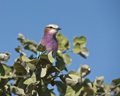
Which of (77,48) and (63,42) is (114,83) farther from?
(63,42)

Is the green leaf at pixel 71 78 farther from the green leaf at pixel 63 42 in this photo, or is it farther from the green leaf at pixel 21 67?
the green leaf at pixel 63 42

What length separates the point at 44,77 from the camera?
2799mm

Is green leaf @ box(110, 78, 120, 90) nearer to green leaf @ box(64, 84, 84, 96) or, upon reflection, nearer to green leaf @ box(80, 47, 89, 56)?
green leaf @ box(64, 84, 84, 96)

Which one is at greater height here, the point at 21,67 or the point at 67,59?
the point at 67,59

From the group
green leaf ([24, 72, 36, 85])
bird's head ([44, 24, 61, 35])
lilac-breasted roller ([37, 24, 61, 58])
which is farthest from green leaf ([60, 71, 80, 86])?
bird's head ([44, 24, 61, 35])

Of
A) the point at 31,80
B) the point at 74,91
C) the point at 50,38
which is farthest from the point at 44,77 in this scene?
the point at 50,38

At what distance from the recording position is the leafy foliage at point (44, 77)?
7.53ft

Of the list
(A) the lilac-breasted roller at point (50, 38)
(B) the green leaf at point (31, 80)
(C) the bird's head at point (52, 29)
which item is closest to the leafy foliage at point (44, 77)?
(B) the green leaf at point (31, 80)

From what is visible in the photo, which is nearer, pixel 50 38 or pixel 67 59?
pixel 67 59

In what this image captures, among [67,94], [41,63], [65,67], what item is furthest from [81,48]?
[67,94]

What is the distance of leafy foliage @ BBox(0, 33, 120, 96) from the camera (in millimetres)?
2295

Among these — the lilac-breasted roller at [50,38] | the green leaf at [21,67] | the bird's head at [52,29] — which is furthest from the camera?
the bird's head at [52,29]

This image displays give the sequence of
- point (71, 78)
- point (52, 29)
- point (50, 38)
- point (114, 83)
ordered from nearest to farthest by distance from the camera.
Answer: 1. point (114, 83)
2. point (71, 78)
3. point (50, 38)
4. point (52, 29)

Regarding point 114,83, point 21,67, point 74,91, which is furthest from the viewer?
point 21,67
